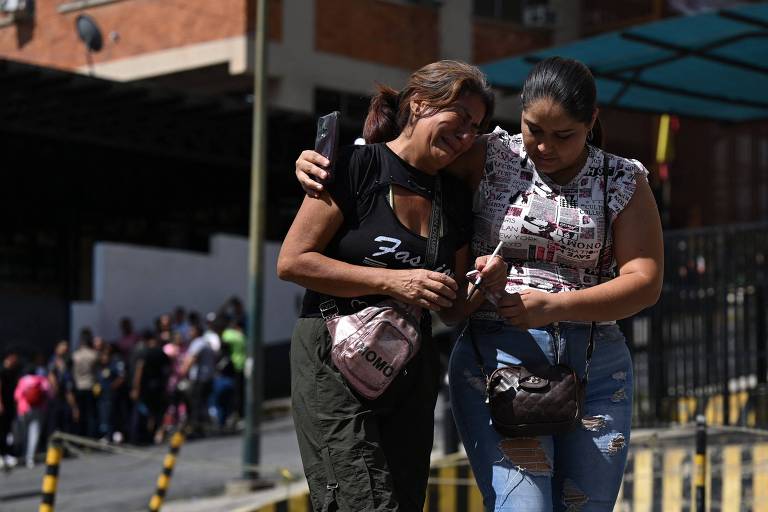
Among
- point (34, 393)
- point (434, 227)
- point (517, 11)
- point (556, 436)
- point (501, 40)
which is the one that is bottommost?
point (34, 393)

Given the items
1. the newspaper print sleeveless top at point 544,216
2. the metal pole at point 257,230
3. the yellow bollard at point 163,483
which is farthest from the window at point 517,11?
the newspaper print sleeveless top at point 544,216

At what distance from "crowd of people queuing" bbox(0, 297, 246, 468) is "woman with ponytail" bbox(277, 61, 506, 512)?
1404 cm

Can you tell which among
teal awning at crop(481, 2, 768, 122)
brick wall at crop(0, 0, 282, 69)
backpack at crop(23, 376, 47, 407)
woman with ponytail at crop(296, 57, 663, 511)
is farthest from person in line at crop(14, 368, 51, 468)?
woman with ponytail at crop(296, 57, 663, 511)

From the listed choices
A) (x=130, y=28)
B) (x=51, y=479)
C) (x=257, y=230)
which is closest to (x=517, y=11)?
(x=130, y=28)

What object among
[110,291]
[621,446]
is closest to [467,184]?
[621,446]

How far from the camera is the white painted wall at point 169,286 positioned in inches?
897

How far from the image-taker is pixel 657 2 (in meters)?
28.1

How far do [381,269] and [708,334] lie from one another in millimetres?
7140

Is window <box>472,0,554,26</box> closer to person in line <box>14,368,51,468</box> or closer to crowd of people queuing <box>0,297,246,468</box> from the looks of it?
crowd of people queuing <box>0,297,246,468</box>

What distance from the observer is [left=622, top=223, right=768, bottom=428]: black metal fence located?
10.4 metres

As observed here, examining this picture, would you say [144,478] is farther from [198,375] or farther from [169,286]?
[169,286]

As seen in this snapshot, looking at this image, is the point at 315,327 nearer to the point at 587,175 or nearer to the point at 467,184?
the point at 467,184

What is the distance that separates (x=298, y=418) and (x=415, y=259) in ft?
1.91

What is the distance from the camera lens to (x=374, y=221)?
4.06 meters
